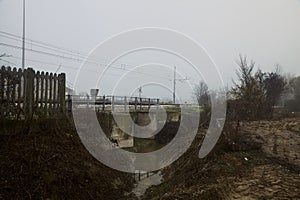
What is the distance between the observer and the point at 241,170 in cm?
852

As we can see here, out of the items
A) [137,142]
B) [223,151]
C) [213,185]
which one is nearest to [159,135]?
[137,142]

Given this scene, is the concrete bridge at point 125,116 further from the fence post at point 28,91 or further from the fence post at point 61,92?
the fence post at point 28,91

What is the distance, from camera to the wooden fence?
26.7ft

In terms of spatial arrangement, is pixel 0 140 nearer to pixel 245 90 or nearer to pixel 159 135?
pixel 159 135

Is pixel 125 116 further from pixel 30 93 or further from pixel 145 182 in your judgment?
pixel 30 93

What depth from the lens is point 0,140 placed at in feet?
24.1

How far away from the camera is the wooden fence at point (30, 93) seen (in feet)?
26.7

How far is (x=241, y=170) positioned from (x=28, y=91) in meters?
6.70

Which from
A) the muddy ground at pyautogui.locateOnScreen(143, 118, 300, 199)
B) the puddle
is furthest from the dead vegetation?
the muddy ground at pyautogui.locateOnScreen(143, 118, 300, 199)

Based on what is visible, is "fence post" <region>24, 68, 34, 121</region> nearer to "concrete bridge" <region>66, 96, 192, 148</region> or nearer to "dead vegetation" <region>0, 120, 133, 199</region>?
"dead vegetation" <region>0, 120, 133, 199</region>

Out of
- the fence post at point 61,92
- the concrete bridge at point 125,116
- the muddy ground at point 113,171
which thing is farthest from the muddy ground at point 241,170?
the fence post at point 61,92

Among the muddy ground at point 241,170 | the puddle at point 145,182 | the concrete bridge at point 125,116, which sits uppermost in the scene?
the concrete bridge at point 125,116

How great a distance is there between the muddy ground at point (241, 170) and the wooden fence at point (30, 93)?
4.32 metres

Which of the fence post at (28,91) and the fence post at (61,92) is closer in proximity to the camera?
the fence post at (28,91)
